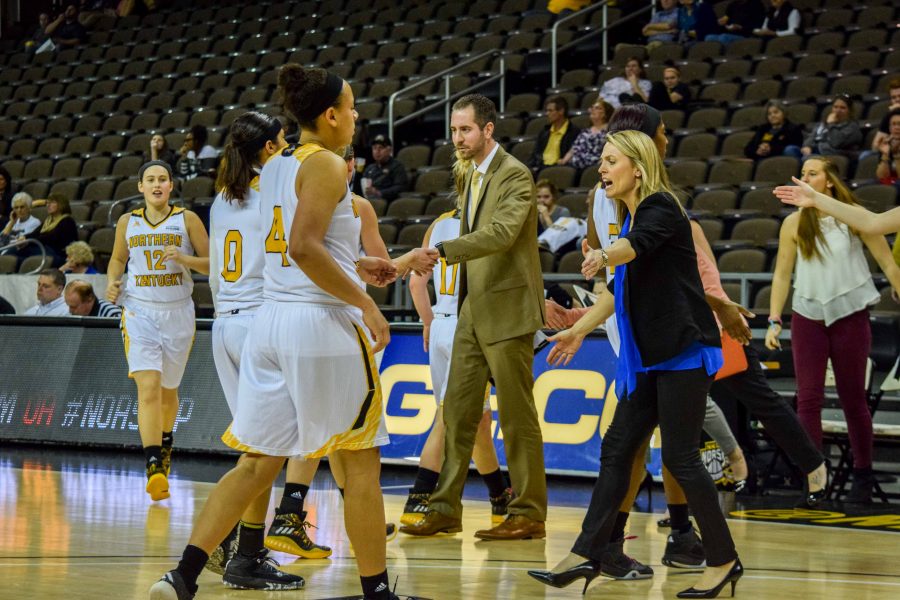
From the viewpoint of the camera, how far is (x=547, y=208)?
1184cm

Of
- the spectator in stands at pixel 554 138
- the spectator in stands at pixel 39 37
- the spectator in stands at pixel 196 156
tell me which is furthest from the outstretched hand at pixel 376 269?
the spectator in stands at pixel 39 37

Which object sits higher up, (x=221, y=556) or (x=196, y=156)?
(x=196, y=156)

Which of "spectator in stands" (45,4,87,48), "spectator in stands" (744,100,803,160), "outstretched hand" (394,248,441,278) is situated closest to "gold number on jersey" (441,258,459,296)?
"outstretched hand" (394,248,441,278)

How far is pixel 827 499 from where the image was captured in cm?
759

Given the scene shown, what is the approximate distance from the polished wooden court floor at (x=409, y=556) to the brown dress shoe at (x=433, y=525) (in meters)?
0.07

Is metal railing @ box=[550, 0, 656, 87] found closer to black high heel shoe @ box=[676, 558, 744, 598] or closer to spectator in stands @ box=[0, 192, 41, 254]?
spectator in stands @ box=[0, 192, 41, 254]

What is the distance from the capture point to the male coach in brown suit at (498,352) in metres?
6.07

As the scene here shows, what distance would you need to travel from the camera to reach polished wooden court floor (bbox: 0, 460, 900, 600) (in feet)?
15.8

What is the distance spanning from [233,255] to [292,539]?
47.9 inches

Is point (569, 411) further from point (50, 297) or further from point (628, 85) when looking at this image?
point (628, 85)

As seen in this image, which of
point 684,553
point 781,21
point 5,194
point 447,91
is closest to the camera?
point 684,553

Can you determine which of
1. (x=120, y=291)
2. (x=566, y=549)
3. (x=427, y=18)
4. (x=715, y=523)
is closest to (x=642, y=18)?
(x=427, y=18)

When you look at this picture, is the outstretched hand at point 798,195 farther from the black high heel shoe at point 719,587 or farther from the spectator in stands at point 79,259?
the spectator in stands at point 79,259

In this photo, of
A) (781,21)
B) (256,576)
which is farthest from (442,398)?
(781,21)
